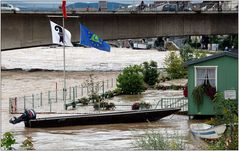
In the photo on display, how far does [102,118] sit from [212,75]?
4.67 metres

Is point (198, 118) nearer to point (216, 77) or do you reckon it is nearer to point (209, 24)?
point (216, 77)

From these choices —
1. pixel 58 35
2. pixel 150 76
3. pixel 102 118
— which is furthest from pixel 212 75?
pixel 150 76

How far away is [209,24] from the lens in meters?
57.5

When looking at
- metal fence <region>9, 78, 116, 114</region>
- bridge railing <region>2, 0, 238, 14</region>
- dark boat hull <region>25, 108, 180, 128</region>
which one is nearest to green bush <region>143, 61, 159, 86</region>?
metal fence <region>9, 78, 116, 114</region>

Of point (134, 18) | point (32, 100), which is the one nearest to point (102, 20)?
point (134, 18)

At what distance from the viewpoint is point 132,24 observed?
5644 cm

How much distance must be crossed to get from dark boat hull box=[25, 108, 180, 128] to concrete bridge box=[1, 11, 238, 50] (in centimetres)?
2528

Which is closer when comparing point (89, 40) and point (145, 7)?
point (89, 40)

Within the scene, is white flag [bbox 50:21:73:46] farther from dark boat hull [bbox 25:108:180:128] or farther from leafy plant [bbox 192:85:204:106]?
leafy plant [bbox 192:85:204:106]

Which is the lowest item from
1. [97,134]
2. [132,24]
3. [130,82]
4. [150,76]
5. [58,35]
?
[97,134]

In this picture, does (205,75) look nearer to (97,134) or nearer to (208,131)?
(97,134)

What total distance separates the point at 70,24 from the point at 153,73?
1014 centimetres

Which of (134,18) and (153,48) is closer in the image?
(134,18)

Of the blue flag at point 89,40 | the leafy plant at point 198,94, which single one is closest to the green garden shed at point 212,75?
the leafy plant at point 198,94
